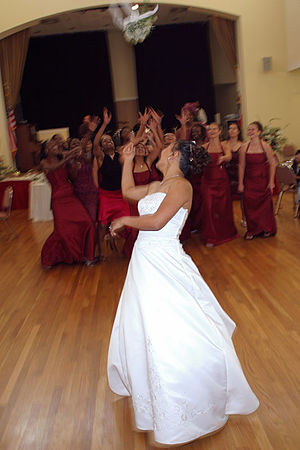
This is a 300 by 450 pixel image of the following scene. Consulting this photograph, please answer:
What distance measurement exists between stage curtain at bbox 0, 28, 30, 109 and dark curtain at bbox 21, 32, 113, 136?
9.57 feet

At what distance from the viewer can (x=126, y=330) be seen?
8.21ft

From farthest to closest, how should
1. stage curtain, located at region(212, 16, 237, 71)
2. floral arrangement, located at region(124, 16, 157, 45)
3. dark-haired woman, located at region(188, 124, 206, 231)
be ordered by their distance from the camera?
stage curtain, located at region(212, 16, 237, 71) < dark-haired woman, located at region(188, 124, 206, 231) < floral arrangement, located at region(124, 16, 157, 45)

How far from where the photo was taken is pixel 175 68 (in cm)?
1461

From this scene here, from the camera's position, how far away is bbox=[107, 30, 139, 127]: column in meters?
14.7

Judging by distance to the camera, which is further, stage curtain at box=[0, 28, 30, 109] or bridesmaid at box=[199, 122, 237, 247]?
stage curtain at box=[0, 28, 30, 109]

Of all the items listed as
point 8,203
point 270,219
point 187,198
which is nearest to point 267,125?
point 270,219

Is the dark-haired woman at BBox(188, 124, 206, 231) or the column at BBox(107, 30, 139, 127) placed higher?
the column at BBox(107, 30, 139, 127)

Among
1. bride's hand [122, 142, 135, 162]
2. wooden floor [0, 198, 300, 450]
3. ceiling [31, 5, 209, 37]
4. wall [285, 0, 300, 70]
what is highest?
ceiling [31, 5, 209, 37]

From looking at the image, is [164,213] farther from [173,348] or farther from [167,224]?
[173,348]

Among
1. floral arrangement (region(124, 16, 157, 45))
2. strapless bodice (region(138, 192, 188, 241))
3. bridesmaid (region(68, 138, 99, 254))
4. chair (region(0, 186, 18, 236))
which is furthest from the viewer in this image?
chair (region(0, 186, 18, 236))

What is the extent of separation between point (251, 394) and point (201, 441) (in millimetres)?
334

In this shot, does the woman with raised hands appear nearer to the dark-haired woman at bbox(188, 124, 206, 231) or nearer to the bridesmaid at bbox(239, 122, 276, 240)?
the dark-haired woman at bbox(188, 124, 206, 231)

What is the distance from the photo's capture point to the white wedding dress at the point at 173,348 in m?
2.28

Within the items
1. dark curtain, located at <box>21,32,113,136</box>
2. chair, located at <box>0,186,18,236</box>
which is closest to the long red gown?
chair, located at <box>0,186,18,236</box>
